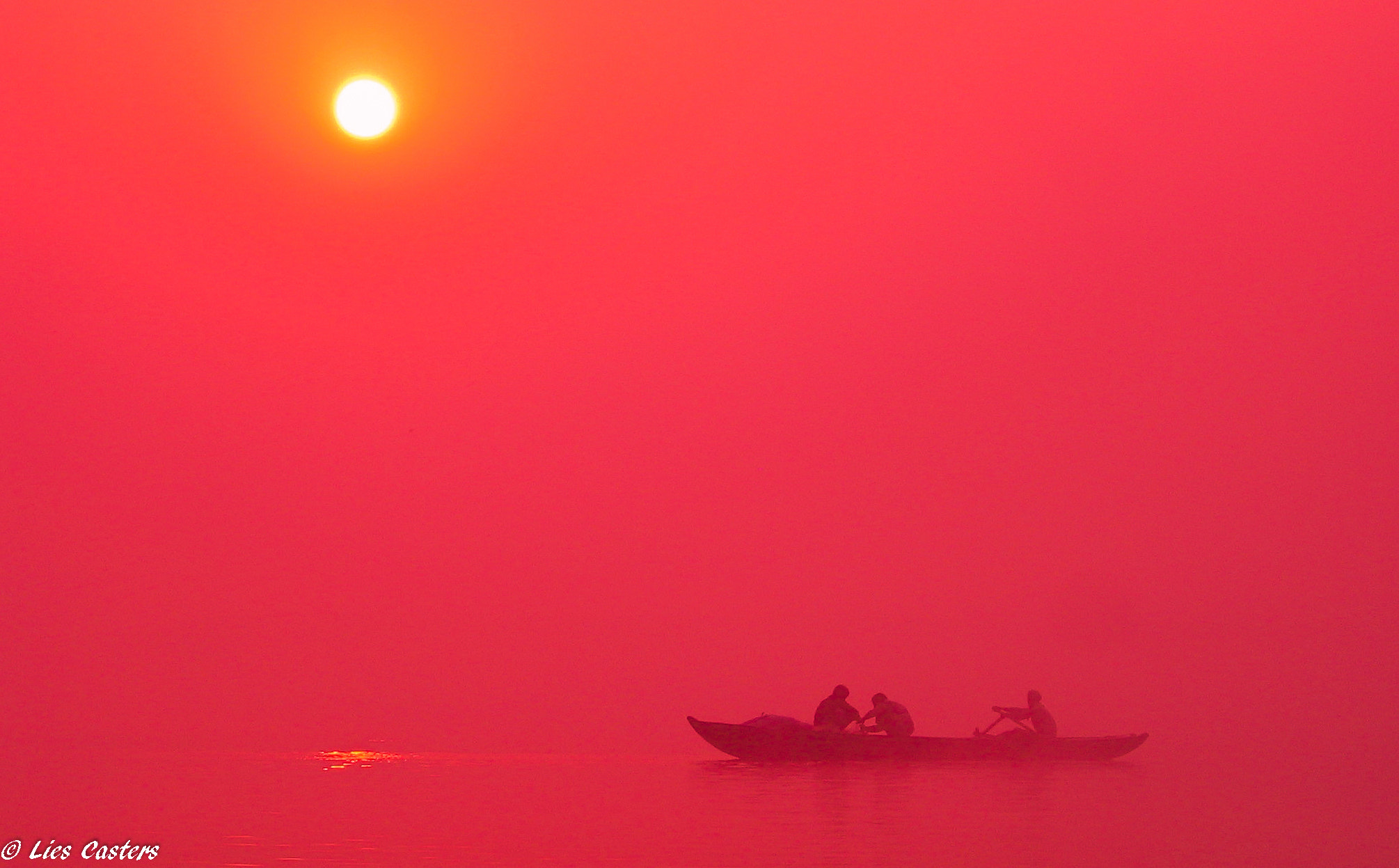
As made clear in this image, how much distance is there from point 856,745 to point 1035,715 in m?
5.66

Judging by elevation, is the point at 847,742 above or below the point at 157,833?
above

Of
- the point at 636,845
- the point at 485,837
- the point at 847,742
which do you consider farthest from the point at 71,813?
the point at 847,742

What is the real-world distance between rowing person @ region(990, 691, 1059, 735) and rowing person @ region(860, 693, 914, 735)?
9.94ft

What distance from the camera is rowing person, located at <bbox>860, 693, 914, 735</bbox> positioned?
1303 inches

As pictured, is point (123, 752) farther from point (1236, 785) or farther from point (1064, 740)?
point (1236, 785)

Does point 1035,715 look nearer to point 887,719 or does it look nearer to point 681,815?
point 887,719

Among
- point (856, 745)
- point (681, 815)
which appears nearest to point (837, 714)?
point (856, 745)

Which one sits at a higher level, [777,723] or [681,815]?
[777,723]

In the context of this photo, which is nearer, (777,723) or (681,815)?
(681,815)

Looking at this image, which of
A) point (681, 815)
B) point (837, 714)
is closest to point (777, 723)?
point (837, 714)

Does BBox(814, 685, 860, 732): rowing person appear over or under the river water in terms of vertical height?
over

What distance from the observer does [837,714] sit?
32906 mm

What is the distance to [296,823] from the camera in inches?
Answer: 726

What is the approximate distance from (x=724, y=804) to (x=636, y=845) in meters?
5.36
